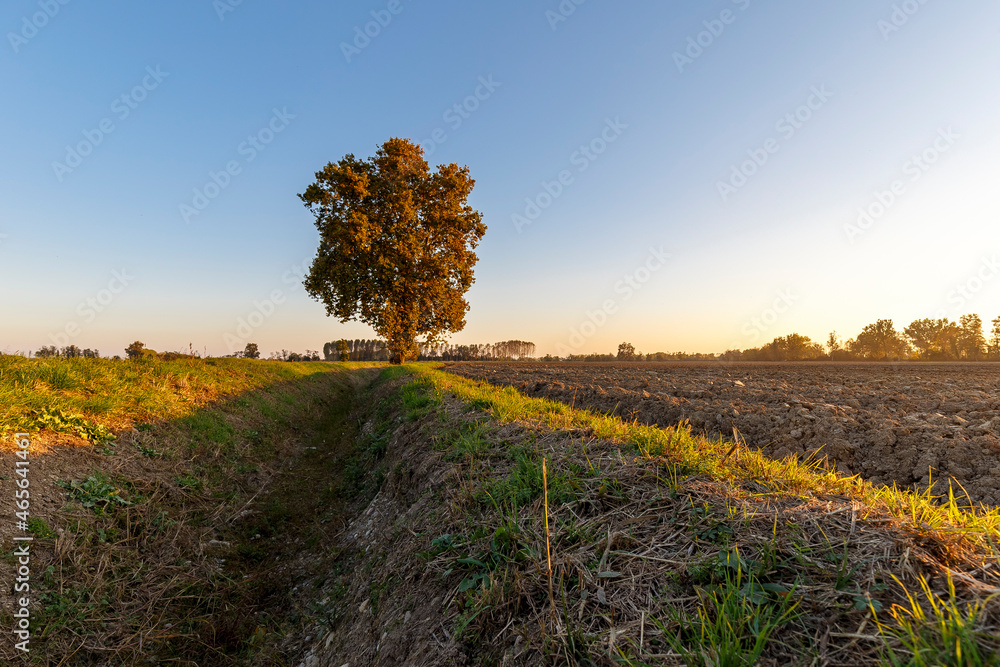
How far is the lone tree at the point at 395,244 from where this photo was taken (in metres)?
22.7

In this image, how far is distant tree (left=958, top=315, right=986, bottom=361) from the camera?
62225 millimetres

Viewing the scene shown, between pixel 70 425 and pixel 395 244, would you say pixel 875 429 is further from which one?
pixel 395 244

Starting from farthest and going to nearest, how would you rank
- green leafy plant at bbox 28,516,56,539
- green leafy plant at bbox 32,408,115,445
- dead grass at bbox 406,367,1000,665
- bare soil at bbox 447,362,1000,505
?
bare soil at bbox 447,362,1000,505, green leafy plant at bbox 32,408,115,445, green leafy plant at bbox 28,516,56,539, dead grass at bbox 406,367,1000,665

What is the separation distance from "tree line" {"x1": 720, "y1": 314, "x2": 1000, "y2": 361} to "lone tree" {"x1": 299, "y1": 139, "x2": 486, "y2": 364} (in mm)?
67120

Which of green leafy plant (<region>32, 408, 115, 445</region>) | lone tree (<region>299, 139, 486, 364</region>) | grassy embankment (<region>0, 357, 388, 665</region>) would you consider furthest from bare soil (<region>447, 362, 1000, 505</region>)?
lone tree (<region>299, 139, 486, 364</region>)

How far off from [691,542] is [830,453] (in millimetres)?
5372

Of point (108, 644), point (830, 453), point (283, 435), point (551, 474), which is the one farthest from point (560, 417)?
point (283, 435)

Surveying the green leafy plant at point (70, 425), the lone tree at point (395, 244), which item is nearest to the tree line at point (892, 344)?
the lone tree at point (395, 244)

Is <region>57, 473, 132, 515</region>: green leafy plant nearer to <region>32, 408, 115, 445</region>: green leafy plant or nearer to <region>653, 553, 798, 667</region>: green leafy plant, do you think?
<region>32, 408, 115, 445</region>: green leafy plant

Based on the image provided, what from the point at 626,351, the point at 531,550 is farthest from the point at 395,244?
the point at 626,351

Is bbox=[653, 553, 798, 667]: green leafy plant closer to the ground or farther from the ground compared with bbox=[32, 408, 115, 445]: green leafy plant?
closer to the ground

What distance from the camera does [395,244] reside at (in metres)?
22.9

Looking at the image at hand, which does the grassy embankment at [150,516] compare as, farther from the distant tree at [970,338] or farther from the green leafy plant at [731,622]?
the distant tree at [970,338]

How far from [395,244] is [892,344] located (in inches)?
3816
